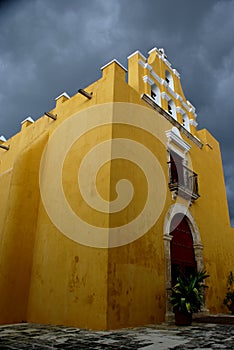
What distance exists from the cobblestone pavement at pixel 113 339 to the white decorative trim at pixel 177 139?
6335mm

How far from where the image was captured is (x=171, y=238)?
7.93m

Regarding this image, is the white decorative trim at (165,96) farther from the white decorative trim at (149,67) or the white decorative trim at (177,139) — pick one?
the white decorative trim at (177,139)

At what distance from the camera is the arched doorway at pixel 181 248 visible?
8.26m

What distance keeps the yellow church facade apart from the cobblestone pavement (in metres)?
0.63

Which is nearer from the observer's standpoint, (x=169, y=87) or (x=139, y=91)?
(x=139, y=91)

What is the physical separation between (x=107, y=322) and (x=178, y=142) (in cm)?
682

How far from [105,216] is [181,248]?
385cm

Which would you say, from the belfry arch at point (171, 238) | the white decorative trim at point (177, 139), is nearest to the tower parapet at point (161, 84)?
the white decorative trim at point (177, 139)

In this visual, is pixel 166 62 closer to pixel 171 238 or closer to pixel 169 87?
pixel 169 87

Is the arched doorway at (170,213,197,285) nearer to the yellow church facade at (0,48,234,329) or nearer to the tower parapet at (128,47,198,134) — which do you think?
the yellow church facade at (0,48,234,329)

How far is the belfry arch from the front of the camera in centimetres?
714

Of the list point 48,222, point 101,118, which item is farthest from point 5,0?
point 48,222

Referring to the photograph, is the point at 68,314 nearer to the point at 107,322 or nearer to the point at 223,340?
the point at 107,322

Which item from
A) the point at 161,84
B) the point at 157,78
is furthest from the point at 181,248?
the point at 157,78
